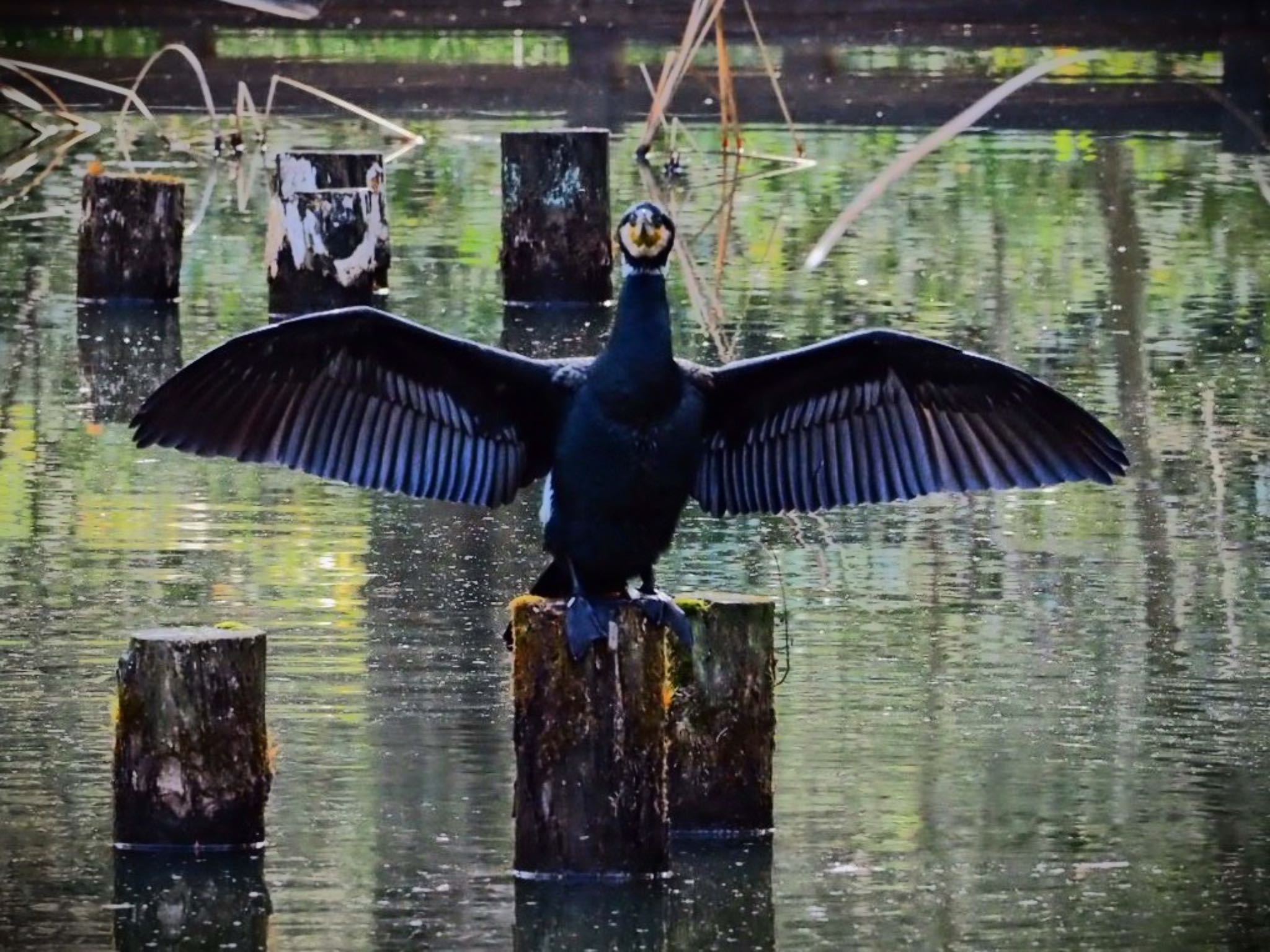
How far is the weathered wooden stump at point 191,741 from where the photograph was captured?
6.67m

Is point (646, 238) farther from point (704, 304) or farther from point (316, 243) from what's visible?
point (316, 243)

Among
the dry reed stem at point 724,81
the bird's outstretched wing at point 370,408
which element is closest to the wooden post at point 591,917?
the bird's outstretched wing at point 370,408

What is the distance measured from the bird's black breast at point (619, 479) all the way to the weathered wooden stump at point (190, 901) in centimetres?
94

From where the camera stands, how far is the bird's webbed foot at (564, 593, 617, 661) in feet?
21.2

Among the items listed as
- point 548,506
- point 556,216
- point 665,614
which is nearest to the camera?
point 665,614

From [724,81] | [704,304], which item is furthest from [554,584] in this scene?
[704,304]

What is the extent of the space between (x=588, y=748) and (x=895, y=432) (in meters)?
1.09

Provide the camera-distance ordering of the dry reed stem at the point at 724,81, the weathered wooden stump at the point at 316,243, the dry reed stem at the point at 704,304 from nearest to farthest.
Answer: the dry reed stem at the point at 724,81, the dry reed stem at the point at 704,304, the weathered wooden stump at the point at 316,243

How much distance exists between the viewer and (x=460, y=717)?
7891mm

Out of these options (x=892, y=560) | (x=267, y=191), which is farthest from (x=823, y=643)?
(x=267, y=191)

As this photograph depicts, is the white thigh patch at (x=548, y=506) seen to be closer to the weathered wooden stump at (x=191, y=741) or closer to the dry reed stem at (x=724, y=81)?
the weathered wooden stump at (x=191, y=741)

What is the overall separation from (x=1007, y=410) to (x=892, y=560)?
3047 mm

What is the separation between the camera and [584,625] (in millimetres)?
6453

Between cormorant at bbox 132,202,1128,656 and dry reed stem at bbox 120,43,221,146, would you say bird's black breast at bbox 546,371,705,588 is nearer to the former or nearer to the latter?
cormorant at bbox 132,202,1128,656
